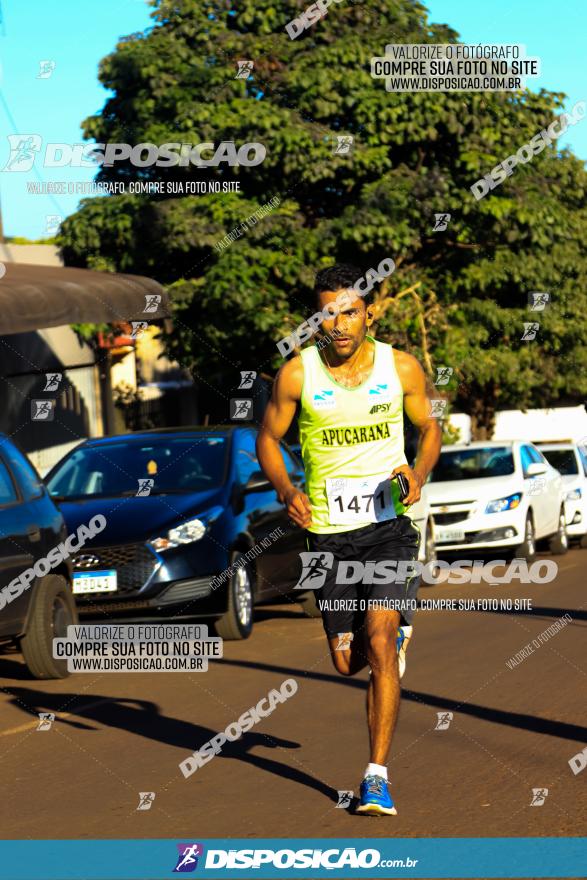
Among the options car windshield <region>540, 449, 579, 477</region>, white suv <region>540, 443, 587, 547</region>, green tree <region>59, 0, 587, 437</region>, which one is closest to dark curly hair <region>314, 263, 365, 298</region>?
green tree <region>59, 0, 587, 437</region>

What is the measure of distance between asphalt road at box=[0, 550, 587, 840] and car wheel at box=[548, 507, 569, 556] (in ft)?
33.0

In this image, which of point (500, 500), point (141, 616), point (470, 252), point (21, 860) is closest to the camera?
point (21, 860)

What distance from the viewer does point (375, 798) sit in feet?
19.7

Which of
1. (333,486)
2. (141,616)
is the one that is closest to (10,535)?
(141,616)

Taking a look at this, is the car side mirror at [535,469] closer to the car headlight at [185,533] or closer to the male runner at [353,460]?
the car headlight at [185,533]

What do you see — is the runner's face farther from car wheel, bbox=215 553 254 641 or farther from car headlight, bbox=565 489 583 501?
car headlight, bbox=565 489 583 501

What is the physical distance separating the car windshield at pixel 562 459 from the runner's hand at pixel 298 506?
19.3 metres

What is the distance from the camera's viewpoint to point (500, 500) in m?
19.6

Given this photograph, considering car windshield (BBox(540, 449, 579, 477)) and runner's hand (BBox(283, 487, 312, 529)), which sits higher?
runner's hand (BBox(283, 487, 312, 529))

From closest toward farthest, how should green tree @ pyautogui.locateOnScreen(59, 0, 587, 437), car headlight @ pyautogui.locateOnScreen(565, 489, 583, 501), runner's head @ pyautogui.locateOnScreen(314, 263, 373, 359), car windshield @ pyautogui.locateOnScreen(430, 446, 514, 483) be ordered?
runner's head @ pyautogui.locateOnScreen(314, 263, 373, 359) < car windshield @ pyautogui.locateOnScreen(430, 446, 514, 483) < green tree @ pyautogui.locateOnScreen(59, 0, 587, 437) < car headlight @ pyautogui.locateOnScreen(565, 489, 583, 501)

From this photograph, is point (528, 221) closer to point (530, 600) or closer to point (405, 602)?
point (530, 600)

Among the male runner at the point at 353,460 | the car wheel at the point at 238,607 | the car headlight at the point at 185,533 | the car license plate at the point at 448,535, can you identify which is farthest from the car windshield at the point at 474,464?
the male runner at the point at 353,460

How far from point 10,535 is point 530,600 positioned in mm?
6934

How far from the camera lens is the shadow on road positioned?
283 inches
